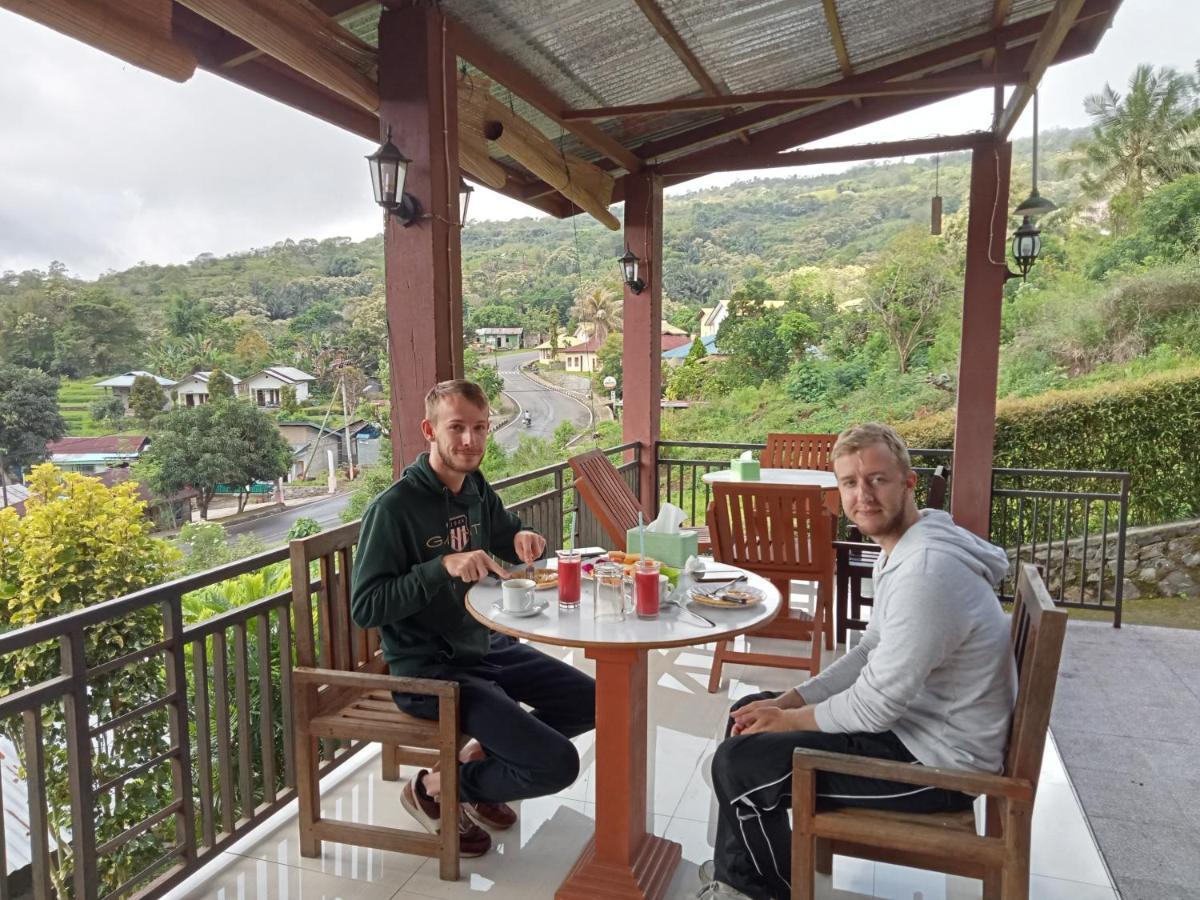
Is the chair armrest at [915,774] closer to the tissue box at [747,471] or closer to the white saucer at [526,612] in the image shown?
the white saucer at [526,612]

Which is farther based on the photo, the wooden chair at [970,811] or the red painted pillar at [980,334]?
the red painted pillar at [980,334]

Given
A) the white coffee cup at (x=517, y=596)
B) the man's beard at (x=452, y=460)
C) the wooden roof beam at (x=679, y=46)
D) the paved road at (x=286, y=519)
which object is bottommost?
the paved road at (x=286, y=519)

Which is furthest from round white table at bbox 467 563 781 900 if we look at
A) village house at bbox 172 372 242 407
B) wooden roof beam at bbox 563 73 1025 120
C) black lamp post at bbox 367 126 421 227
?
village house at bbox 172 372 242 407

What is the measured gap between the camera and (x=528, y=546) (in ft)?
8.00

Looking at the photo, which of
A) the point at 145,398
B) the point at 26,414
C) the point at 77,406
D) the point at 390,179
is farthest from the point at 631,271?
the point at 26,414

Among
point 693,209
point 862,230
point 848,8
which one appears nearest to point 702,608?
point 848,8

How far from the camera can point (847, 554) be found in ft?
13.6

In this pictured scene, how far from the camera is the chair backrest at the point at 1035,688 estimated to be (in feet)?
4.78

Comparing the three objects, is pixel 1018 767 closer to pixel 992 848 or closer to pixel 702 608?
pixel 992 848

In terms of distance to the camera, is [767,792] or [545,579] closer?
[767,792]

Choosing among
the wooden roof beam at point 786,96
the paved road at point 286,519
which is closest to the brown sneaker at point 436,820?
the wooden roof beam at point 786,96

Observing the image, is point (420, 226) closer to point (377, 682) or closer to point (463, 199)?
point (463, 199)

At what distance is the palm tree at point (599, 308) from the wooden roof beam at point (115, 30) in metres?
16.6

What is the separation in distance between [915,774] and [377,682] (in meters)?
1.35
